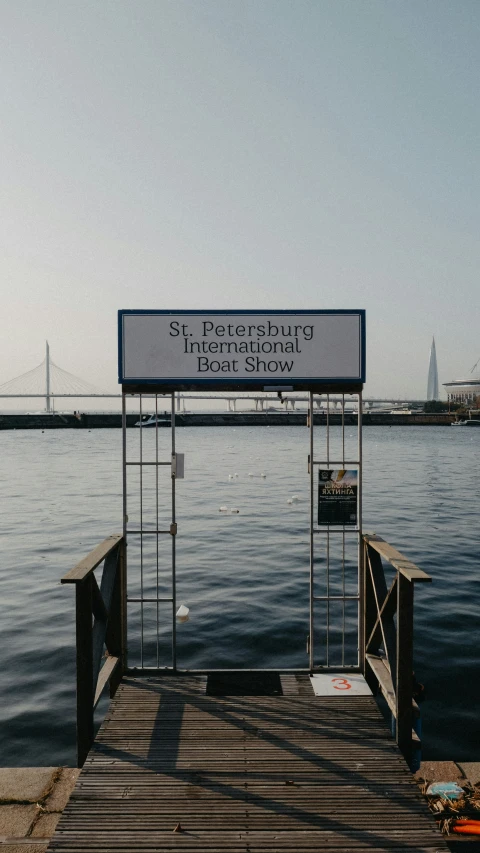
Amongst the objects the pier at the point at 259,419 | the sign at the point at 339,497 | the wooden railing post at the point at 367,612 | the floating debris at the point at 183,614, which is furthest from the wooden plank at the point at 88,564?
the pier at the point at 259,419

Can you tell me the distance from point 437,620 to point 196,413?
457ft

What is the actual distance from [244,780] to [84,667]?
1668 mm

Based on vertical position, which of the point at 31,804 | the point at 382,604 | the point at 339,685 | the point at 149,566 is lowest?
the point at 149,566

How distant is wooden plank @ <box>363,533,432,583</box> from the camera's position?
209 inches

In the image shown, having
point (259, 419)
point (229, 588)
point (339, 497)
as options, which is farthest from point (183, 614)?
point (259, 419)

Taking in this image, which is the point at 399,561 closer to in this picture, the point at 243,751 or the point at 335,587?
the point at 243,751

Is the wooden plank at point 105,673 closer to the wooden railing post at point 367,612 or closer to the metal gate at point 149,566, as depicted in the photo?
the metal gate at point 149,566

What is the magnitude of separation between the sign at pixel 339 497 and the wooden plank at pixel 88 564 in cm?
245

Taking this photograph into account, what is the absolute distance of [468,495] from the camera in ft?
111

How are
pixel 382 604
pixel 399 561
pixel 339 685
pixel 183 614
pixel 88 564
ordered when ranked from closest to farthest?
pixel 88 564 < pixel 399 561 < pixel 382 604 < pixel 339 685 < pixel 183 614

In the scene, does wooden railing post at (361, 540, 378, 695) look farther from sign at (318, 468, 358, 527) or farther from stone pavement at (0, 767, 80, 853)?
stone pavement at (0, 767, 80, 853)

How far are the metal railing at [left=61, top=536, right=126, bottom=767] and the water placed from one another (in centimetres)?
210

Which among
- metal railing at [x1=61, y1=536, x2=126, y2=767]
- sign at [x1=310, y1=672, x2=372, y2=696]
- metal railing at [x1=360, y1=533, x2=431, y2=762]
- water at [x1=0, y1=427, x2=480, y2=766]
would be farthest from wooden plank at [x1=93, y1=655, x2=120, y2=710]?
metal railing at [x1=360, y1=533, x2=431, y2=762]

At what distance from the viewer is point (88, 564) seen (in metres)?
5.59
